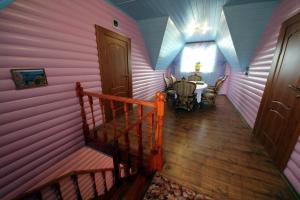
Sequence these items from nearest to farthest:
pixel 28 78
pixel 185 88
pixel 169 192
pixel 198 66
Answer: pixel 169 192
pixel 28 78
pixel 185 88
pixel 198 66

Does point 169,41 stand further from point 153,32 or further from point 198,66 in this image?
point 198,66

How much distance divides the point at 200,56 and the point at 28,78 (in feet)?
21.7

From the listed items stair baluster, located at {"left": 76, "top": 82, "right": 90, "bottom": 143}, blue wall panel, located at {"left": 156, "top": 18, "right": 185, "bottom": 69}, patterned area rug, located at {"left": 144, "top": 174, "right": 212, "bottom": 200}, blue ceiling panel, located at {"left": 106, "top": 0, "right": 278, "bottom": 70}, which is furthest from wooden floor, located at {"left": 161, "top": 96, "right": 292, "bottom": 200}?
blue wall panel, located at {"left": 156, "top": 18, "right": 185, "bottom": 69}

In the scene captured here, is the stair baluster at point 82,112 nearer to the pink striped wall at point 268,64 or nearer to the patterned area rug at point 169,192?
the patterned area rug at point 169,192

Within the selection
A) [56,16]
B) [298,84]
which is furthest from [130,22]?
[298,84]

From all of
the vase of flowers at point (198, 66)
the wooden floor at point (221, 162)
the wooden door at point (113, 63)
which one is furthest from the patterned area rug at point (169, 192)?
the vase of flowers at point (198, 66)

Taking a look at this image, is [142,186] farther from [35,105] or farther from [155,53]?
[155,53]

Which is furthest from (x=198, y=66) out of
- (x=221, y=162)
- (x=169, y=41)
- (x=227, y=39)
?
(x=221, y=162)

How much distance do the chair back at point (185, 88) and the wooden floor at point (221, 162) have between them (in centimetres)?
89

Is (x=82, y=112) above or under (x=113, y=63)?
under

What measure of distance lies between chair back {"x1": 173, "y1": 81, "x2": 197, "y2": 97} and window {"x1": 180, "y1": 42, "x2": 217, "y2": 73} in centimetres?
376

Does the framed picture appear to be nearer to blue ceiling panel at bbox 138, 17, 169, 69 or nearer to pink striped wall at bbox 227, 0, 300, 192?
blue ceiling panel at bbox 138, 17, 169, 69

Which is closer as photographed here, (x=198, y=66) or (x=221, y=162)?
(x=221, y=162)

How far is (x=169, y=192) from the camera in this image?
138 cm
